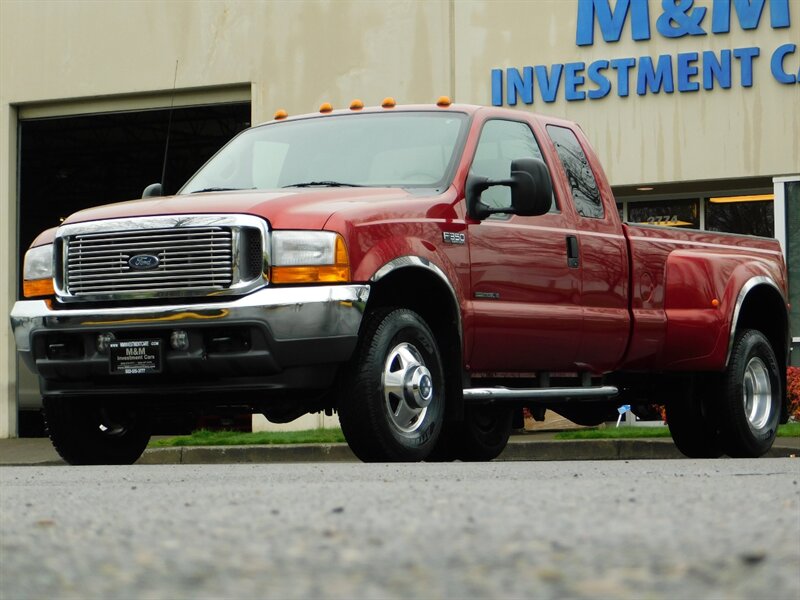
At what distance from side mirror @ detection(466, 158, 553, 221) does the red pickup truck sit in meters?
0.01

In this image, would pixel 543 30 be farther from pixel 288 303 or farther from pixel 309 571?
pixel 309 571

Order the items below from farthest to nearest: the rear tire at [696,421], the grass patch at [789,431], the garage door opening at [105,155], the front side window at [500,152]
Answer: the garage door opening at [105,155], the grass patch at [789,431], the rear tire at [696,421], the front side window at [500,152]

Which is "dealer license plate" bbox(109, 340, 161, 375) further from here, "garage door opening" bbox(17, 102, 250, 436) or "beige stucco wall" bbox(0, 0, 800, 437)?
"garage door opening" bbox(17, 102, 250, 436)

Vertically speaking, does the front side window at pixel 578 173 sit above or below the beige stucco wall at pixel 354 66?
below

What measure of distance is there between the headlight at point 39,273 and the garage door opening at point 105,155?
1557 centimetres

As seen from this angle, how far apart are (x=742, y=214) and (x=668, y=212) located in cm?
92

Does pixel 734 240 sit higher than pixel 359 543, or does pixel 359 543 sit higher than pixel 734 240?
pixel 734 240

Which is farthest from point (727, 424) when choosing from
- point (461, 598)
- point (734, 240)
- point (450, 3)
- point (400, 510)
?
point (450, 3)

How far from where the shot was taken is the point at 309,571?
320 cm

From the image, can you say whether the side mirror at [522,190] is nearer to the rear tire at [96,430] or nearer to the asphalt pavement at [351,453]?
the rear tire at [96,430]

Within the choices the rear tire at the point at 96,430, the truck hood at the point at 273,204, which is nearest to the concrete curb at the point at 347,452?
the rear tire at the point at 96,430

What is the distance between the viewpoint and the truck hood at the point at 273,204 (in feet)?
26.0

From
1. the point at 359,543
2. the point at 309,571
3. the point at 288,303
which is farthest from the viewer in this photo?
the point at 288,303

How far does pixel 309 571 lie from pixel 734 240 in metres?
8.40
